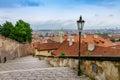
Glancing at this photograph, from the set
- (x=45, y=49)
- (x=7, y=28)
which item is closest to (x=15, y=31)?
(x=7, y=28)

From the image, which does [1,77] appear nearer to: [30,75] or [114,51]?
[30,75]

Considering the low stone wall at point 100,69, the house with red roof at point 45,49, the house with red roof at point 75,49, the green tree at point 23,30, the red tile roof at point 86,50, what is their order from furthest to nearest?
the house with red roof at point 45,49 → the green tree at point 23,30 → the house with red roof at point 75,49 → the red tile roof at point 86,50 → the low stone wall at point 100,69

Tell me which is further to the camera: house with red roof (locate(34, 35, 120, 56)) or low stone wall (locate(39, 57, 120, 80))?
house with red roof (locate(34, 35, 120, 56))

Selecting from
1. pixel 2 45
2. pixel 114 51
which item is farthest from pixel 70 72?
pixel 114 51

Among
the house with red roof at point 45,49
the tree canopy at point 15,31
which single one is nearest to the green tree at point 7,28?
the tree canopy at point 15,31

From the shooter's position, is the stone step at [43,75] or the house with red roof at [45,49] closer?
the stone step at [43,75]

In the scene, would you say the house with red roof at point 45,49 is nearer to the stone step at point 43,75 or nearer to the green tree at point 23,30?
the green tree at point 23,30

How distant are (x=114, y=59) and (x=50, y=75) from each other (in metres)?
3.24

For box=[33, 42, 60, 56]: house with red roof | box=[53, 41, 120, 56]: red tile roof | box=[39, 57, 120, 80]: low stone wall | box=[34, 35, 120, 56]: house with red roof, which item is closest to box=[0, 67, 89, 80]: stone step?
box=[39, 57, 120, 80]: low stone wall

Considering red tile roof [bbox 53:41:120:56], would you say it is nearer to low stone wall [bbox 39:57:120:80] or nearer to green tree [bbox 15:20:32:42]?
green tree [bbox 15:20:32:42]

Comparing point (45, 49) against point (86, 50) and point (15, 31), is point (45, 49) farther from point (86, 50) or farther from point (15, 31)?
point (86, 50)

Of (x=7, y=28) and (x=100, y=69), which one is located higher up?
(x=7, y=28)

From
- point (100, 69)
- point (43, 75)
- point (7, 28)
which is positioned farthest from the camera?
point (7, 28)

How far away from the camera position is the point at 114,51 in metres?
41.4
